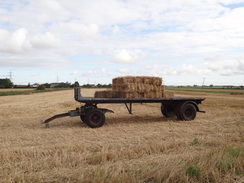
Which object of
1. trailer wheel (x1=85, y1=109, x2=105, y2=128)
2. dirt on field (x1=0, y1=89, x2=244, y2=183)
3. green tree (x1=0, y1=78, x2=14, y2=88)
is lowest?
dirt on field (x1=0, y1=89, x2=244, y2=183)

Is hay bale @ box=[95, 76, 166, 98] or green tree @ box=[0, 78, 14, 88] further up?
green tree @ box=[0, 78, 14, 88]

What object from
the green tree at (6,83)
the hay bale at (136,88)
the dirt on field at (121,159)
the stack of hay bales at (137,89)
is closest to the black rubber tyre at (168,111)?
the stack of hay bales at (137,89)

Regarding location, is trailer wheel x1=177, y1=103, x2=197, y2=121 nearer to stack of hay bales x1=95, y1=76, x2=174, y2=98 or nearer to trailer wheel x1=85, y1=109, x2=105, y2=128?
stack of hay bales x1=95, y1=76, x2=174, y2=98

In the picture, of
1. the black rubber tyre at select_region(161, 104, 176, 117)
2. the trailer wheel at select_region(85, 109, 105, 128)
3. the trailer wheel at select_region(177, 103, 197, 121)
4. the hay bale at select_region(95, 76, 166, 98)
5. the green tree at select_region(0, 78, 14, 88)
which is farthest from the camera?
the green tree at select_region(0, 78, 14, 88)

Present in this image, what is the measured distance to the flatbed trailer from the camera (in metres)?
9.31

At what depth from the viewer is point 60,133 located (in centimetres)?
819

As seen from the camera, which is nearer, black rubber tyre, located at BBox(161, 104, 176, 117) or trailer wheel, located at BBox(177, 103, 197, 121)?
trailer wheel, located at BBox(177, 103, 197, 121)

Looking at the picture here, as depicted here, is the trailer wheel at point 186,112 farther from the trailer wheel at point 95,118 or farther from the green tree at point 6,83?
the green tree at point 6,83

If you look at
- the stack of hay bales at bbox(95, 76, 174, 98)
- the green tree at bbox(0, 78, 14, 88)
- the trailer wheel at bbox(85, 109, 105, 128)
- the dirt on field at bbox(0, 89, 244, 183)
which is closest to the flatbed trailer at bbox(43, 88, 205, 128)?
the trailer wheel at bbox(85, 109, 105, 128)

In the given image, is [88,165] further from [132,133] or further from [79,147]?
[132,133]

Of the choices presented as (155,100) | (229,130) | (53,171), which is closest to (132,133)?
(155,100)

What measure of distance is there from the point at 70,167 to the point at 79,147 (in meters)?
1.40

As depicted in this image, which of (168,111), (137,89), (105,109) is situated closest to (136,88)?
(137,89)

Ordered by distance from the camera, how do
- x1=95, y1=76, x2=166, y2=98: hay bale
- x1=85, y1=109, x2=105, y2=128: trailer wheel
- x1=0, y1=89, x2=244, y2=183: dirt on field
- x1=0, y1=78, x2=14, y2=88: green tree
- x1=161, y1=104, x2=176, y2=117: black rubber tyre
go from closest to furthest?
x1=0, y1=89, x2=244, y2=183: dirt on field
x1=85, y1=109, x2=105, y2=128: trailer wheel
x1=95, y1=76, x2=166, y2=98: hay bale
x1=161, y1=104, x2=176, y2=117: black rubber tyre
x1=0, y1=78, x2=14, y2=88: green tree
